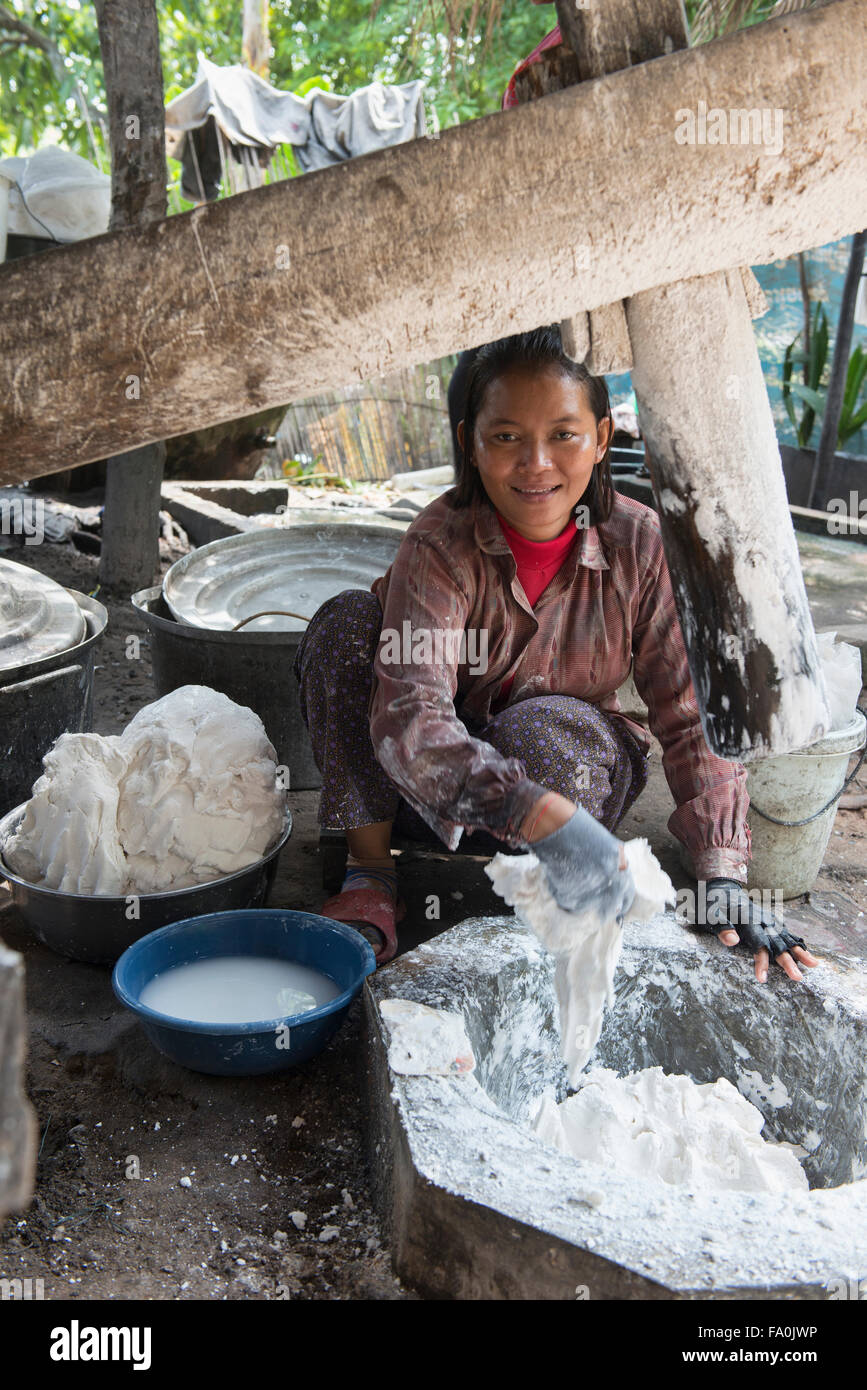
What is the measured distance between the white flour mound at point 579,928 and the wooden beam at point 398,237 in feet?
2.65

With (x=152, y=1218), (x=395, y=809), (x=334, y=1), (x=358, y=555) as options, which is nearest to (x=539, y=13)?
(x=334, y=1)

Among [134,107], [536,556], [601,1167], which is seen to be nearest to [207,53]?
[134,107]

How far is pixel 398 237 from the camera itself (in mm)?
1210

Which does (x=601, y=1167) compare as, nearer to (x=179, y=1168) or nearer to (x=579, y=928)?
(x=579, y=928)

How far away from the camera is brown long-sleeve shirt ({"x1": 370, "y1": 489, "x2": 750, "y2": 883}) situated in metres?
2.01

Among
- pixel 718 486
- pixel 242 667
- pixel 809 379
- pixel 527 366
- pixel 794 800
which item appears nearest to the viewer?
pixel 718 486

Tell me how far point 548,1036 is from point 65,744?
121 centimetres

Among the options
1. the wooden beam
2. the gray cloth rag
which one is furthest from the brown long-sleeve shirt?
Answer: the gray cloth rag

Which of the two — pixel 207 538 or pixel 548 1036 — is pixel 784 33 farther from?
pixel 207 538

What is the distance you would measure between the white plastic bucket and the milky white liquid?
1.18m

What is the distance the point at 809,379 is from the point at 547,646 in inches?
256

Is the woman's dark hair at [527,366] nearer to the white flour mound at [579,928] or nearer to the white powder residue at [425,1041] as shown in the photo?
the white flour mound at [579,928]

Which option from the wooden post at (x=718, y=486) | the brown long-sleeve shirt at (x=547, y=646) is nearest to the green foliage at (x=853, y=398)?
the brown long-sleeve shirt at (x=547, y=646)

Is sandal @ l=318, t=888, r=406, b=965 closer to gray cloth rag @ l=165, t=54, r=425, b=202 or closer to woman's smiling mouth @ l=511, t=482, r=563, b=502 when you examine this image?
woman's smiling mouth @ l=511, t=482, r=563, b=502
